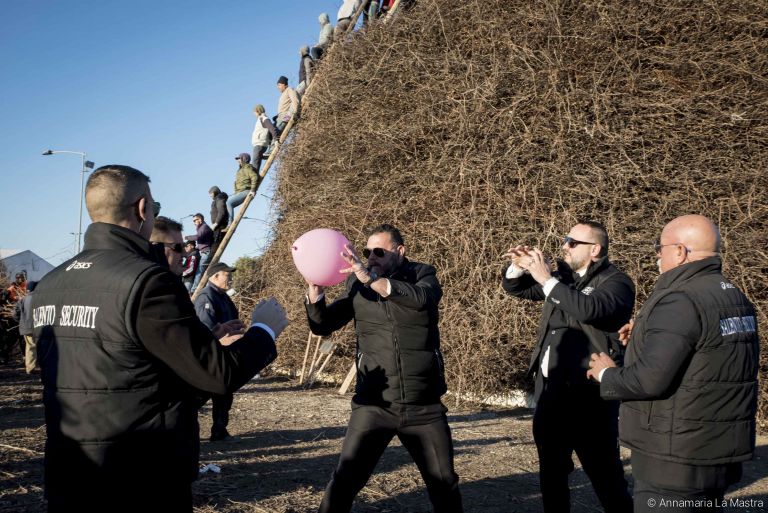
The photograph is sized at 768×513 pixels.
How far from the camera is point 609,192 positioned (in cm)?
771

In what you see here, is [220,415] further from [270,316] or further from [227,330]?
[270,316]

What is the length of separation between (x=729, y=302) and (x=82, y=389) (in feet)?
8.82

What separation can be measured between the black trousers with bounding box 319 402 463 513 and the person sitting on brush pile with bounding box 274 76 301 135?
9475mm

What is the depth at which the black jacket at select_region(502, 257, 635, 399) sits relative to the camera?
359 cm

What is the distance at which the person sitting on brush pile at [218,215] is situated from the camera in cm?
1288

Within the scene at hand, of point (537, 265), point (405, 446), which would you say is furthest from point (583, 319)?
point (405, 446)

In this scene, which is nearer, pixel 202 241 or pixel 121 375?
pixel 121 375

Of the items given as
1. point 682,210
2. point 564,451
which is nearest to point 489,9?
point 682,210

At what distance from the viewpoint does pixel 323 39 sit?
12570 mm

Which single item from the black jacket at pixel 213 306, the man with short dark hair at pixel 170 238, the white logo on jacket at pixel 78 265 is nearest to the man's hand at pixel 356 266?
the man with short dark hair at pixel 170 238

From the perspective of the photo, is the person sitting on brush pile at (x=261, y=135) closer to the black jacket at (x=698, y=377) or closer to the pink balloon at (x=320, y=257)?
the pink balloon at (x=320, y=257)

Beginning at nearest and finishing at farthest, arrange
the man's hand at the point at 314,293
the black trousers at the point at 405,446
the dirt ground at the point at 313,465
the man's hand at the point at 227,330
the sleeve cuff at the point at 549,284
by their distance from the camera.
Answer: the man's hand at the point at 227,330
the black trousers at the point at 405,446
the sleeve cuff at the point at 549,284
the man's hand at the point at 314,293
the dirt ground at the point at 313,465

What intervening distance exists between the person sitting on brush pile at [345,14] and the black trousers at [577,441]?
9.78m

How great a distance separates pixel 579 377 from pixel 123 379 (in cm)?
272
